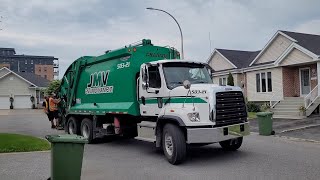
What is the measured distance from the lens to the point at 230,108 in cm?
938

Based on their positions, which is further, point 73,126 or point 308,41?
point 308,41

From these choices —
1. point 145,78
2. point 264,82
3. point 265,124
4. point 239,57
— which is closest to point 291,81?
point 264,82

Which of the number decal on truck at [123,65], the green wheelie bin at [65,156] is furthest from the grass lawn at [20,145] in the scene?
the green wheelie bin at [65,156]

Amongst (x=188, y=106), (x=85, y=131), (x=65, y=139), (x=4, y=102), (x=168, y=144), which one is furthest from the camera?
(x=4, y=102)

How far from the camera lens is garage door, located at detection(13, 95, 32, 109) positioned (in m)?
54.1

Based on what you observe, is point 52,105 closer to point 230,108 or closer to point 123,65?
point 123,65

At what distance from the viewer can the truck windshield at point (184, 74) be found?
32.5 feet

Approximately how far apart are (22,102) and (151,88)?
48.9 metres

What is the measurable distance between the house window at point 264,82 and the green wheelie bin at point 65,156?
22873 millimetres

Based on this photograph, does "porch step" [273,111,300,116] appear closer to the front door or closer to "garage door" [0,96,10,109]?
the front door

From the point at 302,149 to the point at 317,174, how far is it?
12.1 ft

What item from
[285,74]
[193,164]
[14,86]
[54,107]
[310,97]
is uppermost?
[14,86]

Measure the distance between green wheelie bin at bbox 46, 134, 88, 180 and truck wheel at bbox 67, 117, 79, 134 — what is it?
8158mm

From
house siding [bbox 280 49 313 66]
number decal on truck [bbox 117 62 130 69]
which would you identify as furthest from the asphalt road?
house siding [bbox 280 49 313 66]
